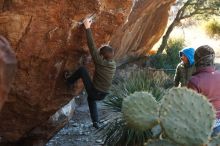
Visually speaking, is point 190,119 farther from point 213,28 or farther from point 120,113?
point 213,28

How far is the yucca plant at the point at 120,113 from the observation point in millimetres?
7961

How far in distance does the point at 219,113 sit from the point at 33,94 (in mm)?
3446

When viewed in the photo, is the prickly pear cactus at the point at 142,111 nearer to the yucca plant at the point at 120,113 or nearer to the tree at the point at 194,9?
the yucca plant at the point at 120,113

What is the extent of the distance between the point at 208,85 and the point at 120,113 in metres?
3.49

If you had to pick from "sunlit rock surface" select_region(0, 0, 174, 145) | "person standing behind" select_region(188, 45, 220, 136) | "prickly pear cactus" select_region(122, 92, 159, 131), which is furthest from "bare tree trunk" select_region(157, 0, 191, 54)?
"person standing behind" select_region(188, 45, 220, 136)

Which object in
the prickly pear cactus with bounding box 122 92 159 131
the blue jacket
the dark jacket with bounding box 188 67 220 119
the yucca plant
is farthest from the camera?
the blue jacket

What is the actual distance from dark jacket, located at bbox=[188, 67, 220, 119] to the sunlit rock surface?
2395 mm

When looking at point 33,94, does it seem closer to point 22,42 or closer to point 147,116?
point 22,42

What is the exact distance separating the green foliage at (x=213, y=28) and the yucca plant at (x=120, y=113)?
20749 millimetres

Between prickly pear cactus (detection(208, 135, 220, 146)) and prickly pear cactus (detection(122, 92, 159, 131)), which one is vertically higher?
prickly pear cactus (detection(122, 92, 159, 131))

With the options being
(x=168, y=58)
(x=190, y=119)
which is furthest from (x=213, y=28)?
(x=190, y=119)

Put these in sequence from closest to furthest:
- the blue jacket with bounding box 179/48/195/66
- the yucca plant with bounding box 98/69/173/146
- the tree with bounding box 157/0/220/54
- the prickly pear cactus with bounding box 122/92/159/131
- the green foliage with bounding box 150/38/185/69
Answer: the prickly pear cactus with bounding box 122/92/159/131 → the yucca plant with bounding box 98/69/173/146 → the blue jacket with bounding box 179/48/195/66 → the green foliage with bounding box 150/38/185/69 → the tree with bounding box 157/0/220/54

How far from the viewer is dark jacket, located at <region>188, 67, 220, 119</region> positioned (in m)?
5.35

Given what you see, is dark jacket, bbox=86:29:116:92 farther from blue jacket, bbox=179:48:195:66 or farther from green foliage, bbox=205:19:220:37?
green foliage, bbox=205:19:220:37
